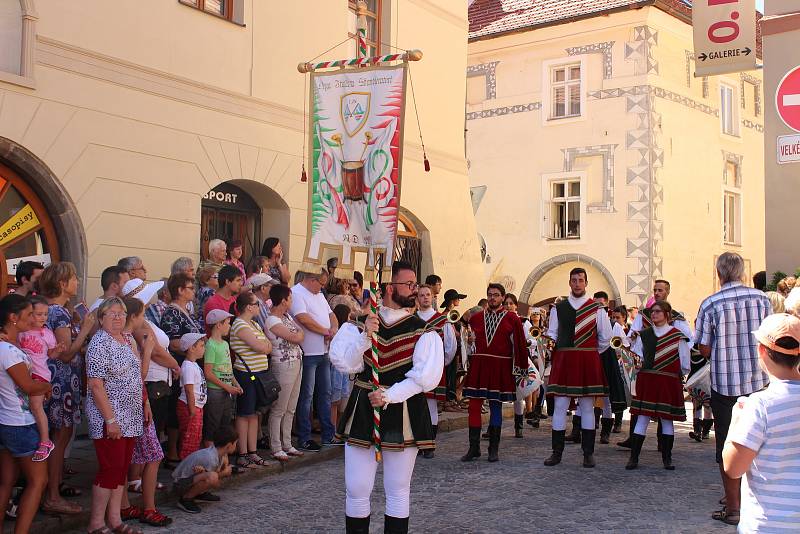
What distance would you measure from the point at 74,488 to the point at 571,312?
16.8ft

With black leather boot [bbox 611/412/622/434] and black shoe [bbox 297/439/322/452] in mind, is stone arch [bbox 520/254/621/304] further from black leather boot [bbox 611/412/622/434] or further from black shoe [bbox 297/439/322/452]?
black shoe [bbox 297/439/322/452]

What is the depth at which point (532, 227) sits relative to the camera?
2456cm

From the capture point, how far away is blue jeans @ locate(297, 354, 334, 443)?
9.40 metres

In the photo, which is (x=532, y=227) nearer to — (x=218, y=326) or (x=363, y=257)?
(x=363, y=257)

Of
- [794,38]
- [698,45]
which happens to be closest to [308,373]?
[698,45]

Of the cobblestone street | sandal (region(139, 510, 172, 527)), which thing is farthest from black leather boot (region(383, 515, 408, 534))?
sandal (region(139, 510, 172, 527))

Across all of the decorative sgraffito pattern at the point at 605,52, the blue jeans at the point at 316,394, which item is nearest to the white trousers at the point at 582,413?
the blue jeans at the point at 316,394

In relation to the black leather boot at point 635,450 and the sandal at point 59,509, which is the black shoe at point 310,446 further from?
the black leather boot at point 635,450

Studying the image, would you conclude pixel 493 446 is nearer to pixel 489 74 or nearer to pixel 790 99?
pixel 790 99

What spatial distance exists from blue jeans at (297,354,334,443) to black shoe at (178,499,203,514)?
2232 mm

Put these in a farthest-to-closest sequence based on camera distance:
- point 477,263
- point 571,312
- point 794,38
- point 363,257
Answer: point 477,263, point 363,257, point 794,38, point 571,312

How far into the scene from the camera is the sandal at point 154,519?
6793mm

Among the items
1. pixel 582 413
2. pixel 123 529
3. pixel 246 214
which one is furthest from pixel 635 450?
pixel 246 214

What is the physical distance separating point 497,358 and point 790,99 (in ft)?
19.2
